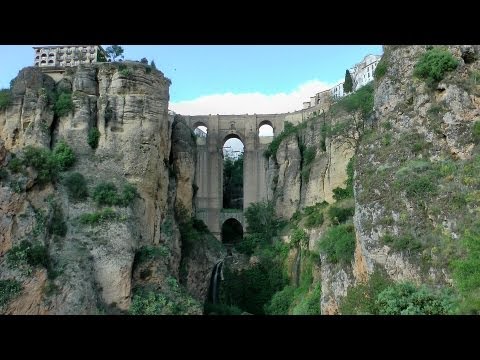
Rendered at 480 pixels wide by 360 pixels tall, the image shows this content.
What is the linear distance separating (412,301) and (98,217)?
11.6 meters

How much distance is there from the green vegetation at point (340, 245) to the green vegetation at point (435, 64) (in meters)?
4.94

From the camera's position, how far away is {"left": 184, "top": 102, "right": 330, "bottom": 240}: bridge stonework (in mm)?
37438

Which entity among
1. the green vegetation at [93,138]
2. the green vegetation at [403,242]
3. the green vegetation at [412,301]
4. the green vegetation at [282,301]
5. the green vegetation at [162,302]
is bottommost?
the green vegetation at [282,301]

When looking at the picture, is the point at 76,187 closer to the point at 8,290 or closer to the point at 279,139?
the point at 8,290

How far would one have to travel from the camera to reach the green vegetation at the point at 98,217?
57.5 ft

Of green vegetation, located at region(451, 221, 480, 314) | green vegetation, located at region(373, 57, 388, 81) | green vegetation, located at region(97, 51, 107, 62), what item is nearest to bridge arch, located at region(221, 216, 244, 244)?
green vegetation, located at region(97, 51, 107, 62)

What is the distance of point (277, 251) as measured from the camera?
1073 inches

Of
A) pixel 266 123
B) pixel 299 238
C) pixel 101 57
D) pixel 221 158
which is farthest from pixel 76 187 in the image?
pixel 266 123

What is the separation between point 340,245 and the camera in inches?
593

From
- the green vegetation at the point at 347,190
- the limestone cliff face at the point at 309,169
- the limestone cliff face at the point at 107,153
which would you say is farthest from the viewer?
the limestone cliff face at the point at 309,169

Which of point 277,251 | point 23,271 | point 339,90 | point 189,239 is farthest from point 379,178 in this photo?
point 339,90

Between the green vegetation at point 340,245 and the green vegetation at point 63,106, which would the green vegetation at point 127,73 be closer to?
the green vegetation at point 63,106

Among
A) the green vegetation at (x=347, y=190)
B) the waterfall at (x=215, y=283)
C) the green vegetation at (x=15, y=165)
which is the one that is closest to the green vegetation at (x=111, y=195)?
the green vegetation at (x=15, y=165)
